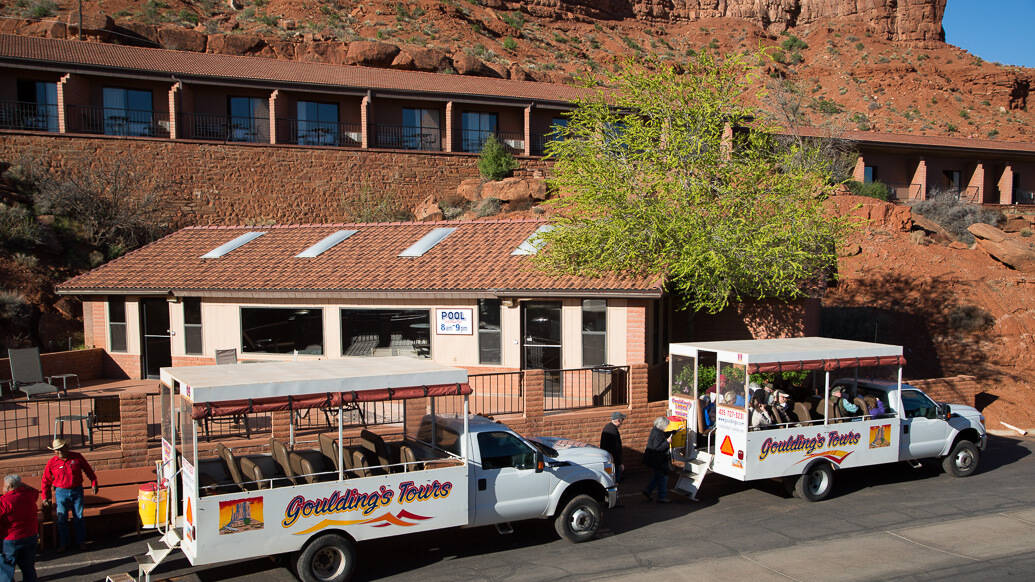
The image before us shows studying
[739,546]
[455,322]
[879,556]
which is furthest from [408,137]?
[879,556]

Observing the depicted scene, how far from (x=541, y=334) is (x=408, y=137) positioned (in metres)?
23.1

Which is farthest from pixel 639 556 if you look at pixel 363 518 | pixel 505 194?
pixel 505 194

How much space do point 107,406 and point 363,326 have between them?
6212 millimetres

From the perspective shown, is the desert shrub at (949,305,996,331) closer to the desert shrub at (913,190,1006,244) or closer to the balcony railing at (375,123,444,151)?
the desert shrub at (913,190,1006,244)

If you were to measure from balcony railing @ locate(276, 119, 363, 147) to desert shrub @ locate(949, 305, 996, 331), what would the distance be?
25.9 metres

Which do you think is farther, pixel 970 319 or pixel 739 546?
pixel 970 319

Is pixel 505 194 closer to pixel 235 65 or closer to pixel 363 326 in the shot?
pixel 235 65

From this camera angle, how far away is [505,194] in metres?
34.3

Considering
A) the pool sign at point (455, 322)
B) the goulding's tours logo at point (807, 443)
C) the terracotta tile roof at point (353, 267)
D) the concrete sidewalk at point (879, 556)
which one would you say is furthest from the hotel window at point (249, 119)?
the concrete sidewalk at point (879, 556)

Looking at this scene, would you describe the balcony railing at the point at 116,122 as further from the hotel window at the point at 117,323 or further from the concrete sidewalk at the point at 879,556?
the concrete sidewalk at the point at 879,556

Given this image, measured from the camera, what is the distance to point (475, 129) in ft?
126

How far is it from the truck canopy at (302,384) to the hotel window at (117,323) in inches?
467

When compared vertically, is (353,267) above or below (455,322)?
above

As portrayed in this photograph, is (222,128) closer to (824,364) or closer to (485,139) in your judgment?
(485,139)
